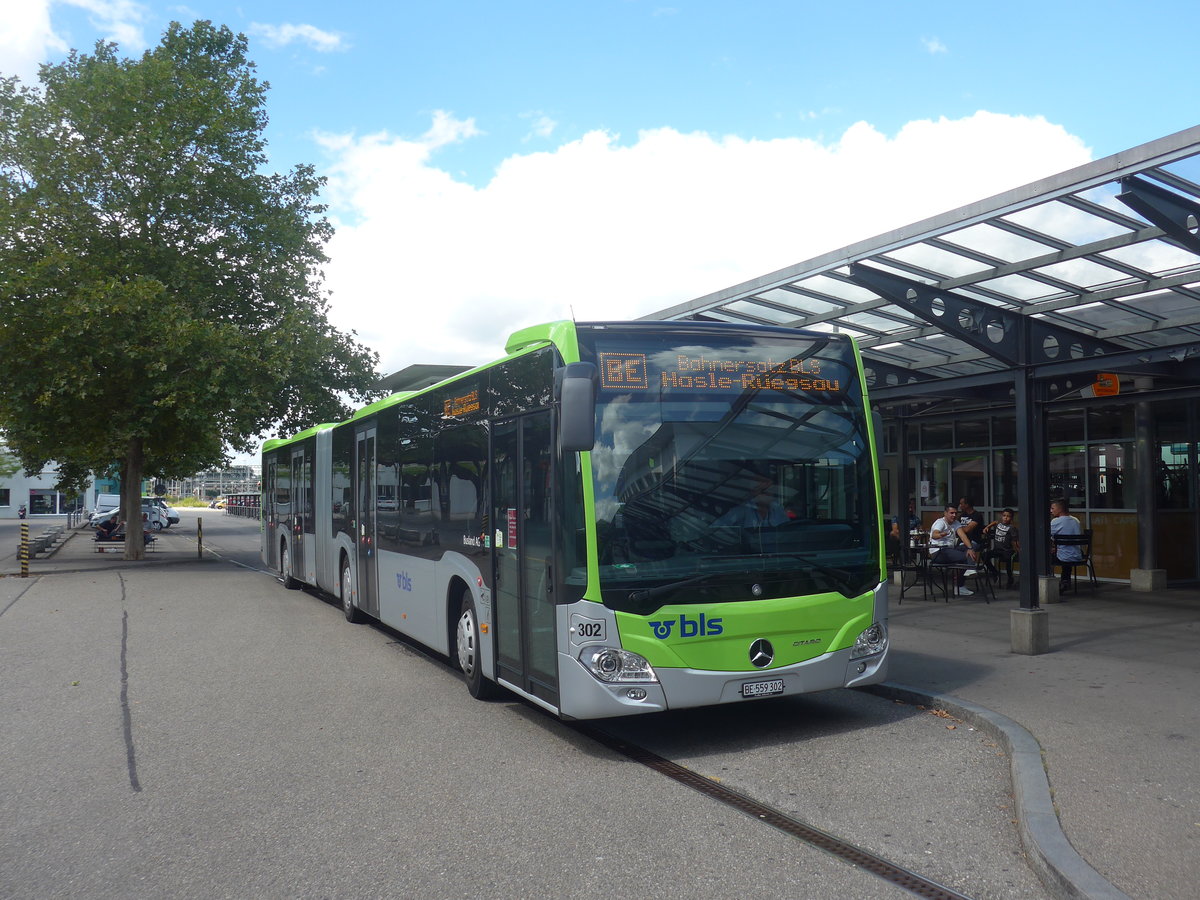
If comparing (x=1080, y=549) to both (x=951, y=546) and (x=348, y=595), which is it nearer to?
(x=951, y=546)

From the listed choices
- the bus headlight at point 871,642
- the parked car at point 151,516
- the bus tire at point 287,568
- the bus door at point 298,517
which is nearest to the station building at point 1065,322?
the bus headlight at point 871,642

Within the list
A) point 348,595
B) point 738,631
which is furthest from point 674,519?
point 348,595

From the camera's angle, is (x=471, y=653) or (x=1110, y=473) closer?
(x=471, y=653)

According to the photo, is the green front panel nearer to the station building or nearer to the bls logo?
the bls logo

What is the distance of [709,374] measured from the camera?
275 inches

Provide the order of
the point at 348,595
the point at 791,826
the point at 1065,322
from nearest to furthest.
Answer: the point at 791,826 < the point at 1065,322 < the point at 348,595

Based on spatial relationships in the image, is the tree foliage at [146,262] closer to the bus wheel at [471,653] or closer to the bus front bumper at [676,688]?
the bus wheel at [471,653]

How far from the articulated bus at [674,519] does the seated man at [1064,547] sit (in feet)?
31.1

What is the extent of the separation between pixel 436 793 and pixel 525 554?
189 centimetres

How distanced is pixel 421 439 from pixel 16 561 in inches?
914

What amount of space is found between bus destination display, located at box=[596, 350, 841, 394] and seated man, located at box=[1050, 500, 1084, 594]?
981 cm

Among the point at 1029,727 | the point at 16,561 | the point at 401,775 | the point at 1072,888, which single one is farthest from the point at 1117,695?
the point at 16,561

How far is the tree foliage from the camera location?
22.3 meters

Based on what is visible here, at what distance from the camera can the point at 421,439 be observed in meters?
10.2
